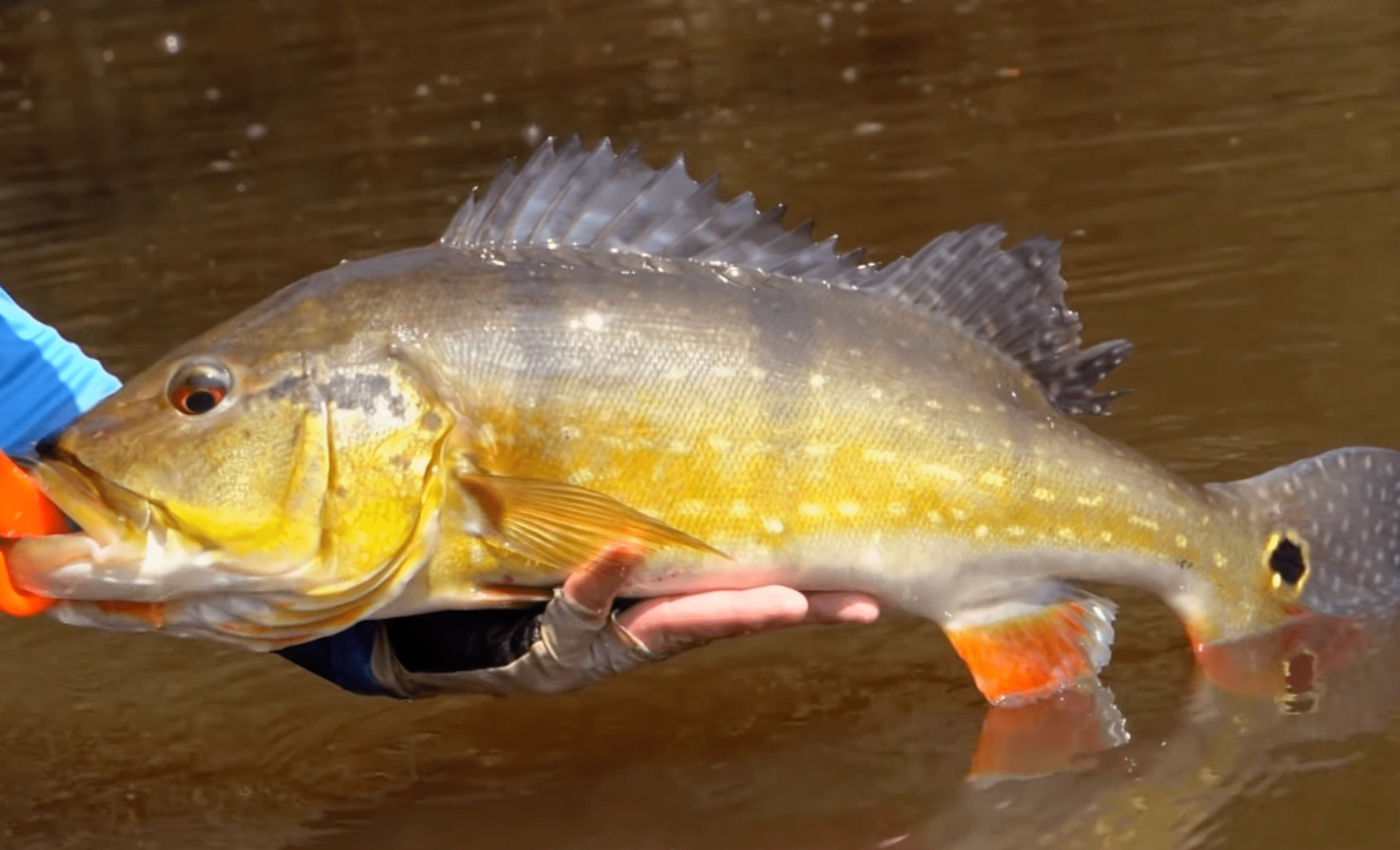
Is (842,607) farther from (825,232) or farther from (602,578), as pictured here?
(825,232)

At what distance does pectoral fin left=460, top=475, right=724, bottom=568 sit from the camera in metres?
3.18

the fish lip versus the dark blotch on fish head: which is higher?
the fish lip

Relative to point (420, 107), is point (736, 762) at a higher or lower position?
lower

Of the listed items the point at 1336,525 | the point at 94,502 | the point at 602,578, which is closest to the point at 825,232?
the point at 1336,525

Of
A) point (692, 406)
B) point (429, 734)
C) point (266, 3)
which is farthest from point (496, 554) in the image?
point (266, 3)

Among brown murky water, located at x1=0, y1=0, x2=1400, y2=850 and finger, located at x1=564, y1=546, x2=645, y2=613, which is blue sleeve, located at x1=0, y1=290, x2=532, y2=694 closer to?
brown murky water, located at x1=0, y1=0, x2=1400, y2=850

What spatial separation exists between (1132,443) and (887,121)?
4990 millimetres

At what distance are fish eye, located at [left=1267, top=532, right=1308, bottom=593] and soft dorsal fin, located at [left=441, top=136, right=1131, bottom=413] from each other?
0.47 meters

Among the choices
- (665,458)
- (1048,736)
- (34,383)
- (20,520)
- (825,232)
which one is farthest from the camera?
(825,232)

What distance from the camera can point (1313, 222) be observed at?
22.0 ft

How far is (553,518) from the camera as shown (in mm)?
3191

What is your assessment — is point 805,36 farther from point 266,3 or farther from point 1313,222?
point 266,3

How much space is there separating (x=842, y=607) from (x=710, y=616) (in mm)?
304

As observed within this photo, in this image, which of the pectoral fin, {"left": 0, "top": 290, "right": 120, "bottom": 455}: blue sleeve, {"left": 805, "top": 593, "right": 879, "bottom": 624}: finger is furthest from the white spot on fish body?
{"left": 0, "top": 290, "right": 120, "bottom": 455}: blue sleeve
